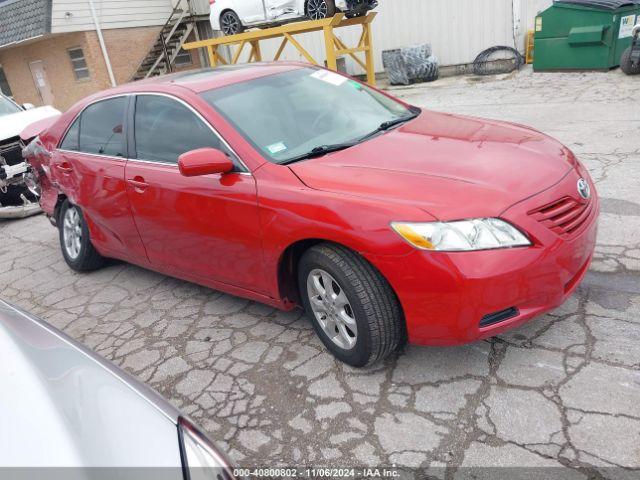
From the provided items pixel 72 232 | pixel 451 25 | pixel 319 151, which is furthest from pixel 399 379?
pixel 451 25

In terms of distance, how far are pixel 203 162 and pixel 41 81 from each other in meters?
19.5

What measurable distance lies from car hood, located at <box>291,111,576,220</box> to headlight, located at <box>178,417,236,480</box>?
1.37m

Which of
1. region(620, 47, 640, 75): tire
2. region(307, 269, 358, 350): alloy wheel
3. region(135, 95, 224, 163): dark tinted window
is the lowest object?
region(620, 47, 640, 75): tire

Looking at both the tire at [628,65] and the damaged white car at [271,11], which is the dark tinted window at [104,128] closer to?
the damaged white car at [271,11]

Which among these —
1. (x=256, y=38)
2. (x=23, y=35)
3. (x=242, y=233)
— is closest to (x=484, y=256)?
(x=242, y=233)

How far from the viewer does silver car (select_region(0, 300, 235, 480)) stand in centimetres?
136

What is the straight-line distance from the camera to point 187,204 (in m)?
3.33

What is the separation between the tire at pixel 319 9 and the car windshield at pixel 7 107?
555cm

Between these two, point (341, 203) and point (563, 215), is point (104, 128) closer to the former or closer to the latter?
point (341, 203)

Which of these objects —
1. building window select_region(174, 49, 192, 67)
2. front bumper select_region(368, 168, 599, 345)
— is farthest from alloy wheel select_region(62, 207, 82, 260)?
building window select_region(174, 49, 192, 67)

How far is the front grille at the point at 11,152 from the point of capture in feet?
24.6

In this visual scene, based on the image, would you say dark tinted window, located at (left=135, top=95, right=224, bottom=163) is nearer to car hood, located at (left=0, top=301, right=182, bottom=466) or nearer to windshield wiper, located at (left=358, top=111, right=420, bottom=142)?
windshield wiper, located at (left=358, top=111, right=420, bottom=142)

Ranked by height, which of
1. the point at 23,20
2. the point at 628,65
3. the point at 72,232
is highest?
the point at 23,20

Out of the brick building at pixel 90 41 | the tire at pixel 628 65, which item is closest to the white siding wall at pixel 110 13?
the brick building at pixel 90 41
